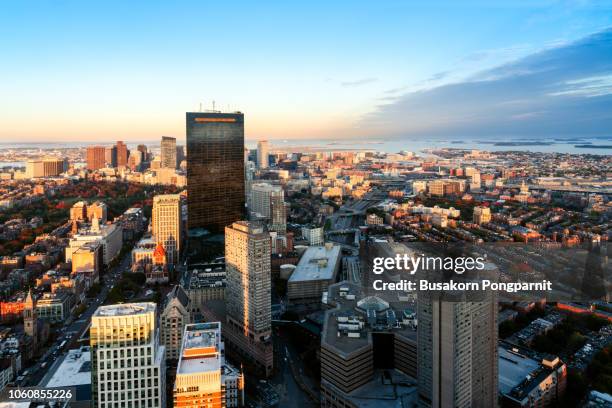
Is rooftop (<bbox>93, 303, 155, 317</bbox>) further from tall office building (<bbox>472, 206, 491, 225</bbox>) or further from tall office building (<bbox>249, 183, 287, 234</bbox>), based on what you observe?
tall office building (<bbox>472, 206, 491, 225</bbox>)

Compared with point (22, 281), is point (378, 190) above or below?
above

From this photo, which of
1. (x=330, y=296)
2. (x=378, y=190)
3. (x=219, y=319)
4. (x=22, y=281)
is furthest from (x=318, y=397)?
(x=378, y=190)

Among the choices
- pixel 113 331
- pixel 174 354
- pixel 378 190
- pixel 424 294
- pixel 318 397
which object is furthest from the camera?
pixel 378 190

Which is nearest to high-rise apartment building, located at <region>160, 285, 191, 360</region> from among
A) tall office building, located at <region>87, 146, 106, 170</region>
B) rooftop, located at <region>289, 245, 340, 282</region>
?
Result: rooftop, located at <region>289, 245, 340, 282</region>

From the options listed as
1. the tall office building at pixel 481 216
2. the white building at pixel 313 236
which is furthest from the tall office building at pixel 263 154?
the tall office building at pixel 481 216

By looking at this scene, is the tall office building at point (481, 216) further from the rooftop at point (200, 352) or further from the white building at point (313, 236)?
the rooftop at point (200, 352)

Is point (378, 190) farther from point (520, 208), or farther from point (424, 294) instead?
point (424, 294)
